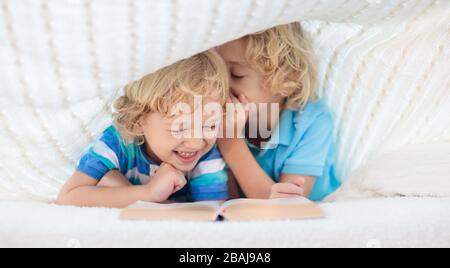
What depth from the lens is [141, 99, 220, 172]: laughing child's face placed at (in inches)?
35.4

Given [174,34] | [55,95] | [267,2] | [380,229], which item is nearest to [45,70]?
[55,95]

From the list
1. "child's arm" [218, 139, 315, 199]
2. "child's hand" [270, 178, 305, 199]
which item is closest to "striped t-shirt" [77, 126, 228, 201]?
"child's arm" [218, 139, 315, 199]

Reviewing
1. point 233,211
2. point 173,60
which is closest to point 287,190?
point 233,211

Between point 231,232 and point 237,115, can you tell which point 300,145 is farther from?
point 231,232

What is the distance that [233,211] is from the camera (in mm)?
757

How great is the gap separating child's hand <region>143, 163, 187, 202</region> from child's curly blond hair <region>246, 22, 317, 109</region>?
0.72 ft

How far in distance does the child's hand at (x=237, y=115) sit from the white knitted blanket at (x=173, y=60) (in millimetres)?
173

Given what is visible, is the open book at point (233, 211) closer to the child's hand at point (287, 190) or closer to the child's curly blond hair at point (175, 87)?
the child's hand at point (287, 190)

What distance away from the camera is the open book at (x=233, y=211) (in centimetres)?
73

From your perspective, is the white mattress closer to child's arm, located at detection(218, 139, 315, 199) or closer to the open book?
the open book

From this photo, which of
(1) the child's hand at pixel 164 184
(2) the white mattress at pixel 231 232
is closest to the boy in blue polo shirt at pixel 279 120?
(1) the child's hand at pixel 164 184

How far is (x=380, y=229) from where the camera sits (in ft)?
2.33

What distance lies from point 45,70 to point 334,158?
568mm
